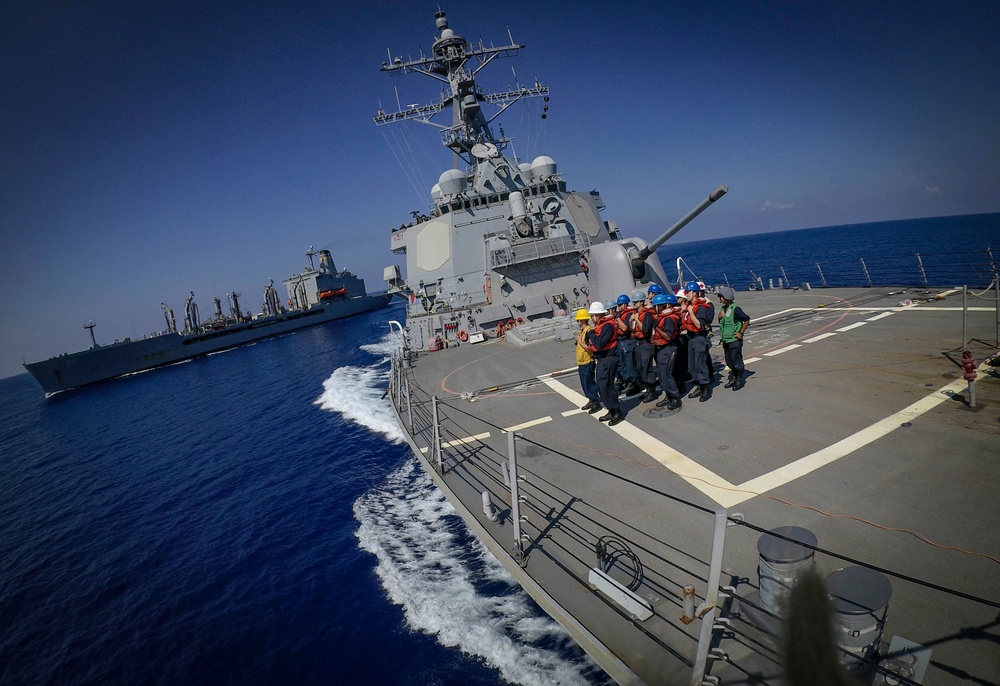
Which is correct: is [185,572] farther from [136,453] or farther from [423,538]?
[136,453]

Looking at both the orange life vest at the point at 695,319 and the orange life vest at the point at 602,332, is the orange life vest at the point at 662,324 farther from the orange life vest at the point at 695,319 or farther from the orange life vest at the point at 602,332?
the orange life vest at the point at 602,332

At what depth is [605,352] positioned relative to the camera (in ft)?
22.6

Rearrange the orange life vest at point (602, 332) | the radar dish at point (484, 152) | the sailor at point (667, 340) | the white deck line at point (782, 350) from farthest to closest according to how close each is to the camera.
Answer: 1. the radar dish at point (484, 152)
2. the white deck line at point (782, 350)
3. the sailor at point (667, 340)
4. the orange life vest at point (602, 332)

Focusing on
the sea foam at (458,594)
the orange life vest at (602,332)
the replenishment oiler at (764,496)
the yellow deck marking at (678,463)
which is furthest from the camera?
the orange life vest at (602,332)

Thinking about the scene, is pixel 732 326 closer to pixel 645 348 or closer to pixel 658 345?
pixel 658 345

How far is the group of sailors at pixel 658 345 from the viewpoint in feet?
22.7

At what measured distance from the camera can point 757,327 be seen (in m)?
12.4

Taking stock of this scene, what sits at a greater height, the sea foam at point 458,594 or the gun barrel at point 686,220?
the gun barrel at point 686,220

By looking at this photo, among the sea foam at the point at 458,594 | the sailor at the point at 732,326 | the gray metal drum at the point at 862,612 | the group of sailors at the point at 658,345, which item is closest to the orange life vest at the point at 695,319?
the group of sailors at the point at 658,345

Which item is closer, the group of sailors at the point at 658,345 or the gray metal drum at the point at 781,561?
the gray metal drum at the point at 781,561

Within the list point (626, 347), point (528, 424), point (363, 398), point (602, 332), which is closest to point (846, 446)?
point (602, 332)

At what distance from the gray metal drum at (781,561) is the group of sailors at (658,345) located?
13.6 feet

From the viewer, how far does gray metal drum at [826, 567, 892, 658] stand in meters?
2.30

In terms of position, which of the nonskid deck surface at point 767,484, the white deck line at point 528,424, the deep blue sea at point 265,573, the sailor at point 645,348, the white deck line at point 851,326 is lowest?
the deep blue sea at point 265,573
